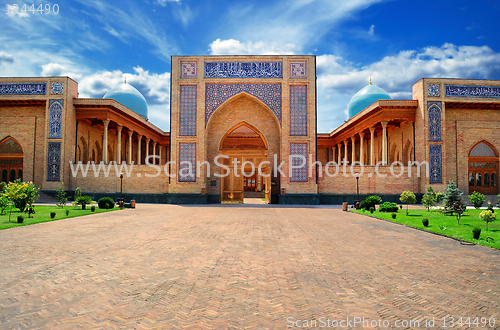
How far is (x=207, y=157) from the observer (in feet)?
84.4

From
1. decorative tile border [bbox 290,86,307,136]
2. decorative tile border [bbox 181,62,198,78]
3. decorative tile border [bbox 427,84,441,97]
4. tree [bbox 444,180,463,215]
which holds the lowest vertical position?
tree [bbox 444,180,463,215]

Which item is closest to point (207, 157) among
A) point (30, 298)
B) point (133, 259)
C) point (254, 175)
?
point (254, 175)

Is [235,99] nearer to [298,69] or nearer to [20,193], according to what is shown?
[298,69]

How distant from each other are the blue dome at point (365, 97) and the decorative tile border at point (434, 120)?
1218 centimetres

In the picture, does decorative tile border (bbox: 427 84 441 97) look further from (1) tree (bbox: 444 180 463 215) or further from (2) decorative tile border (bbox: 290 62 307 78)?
(1) tree (bbox: 444 180 463 215)

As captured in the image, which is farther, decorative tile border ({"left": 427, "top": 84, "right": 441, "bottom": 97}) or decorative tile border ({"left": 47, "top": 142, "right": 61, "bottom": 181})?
decorative tile border ({"left": 47, "top": 142, "right": 61, "bottom": 181})

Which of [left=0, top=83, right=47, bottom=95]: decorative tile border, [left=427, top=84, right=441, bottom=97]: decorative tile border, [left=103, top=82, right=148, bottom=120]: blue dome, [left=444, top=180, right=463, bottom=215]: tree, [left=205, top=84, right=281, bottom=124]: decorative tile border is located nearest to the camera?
[left=444, top=180, right=463, bottom=215]: tree

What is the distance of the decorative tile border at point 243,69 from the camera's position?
81.5 ft

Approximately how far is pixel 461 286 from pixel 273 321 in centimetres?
317

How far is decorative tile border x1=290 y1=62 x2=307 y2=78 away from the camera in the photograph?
2472cm

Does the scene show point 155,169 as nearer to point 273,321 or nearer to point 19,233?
point 19,233

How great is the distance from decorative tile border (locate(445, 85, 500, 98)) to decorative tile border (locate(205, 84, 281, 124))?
1383cm

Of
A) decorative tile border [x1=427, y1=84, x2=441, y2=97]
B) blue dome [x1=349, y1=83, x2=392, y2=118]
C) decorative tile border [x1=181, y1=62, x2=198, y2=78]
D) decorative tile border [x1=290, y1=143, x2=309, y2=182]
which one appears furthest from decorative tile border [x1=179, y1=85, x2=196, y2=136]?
blue dome [x1=349, y1=83, x2=392, y2=118]

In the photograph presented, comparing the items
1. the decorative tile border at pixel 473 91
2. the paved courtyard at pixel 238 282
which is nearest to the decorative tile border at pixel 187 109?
the paved courtyard at pixel 238 282
